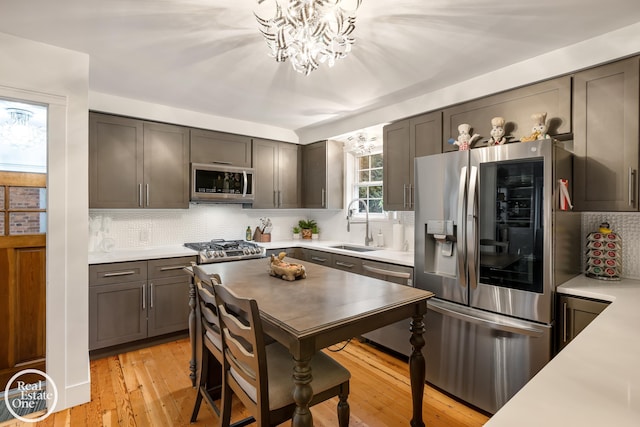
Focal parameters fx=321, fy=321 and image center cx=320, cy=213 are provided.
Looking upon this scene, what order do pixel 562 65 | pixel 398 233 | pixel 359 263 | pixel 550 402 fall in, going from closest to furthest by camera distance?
pixel 550 402, pixel 562 65, pixel 359 263, pixel 398 233

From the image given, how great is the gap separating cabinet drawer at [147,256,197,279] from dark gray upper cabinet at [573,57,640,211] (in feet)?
10.8

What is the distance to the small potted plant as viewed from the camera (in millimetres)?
4578

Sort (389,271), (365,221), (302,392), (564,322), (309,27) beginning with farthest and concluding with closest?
(365,221)
(389,271)
(564,322)
(309,27)
(302,392)

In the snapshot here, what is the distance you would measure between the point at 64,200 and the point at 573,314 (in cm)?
326

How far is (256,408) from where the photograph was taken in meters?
1.38

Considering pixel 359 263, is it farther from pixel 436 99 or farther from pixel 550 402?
pixel 550 402

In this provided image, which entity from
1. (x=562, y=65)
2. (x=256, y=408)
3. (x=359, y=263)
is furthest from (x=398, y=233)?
(x=256, y=408)

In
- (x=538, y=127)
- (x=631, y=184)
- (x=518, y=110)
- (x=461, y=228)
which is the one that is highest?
(x=518, y=110)

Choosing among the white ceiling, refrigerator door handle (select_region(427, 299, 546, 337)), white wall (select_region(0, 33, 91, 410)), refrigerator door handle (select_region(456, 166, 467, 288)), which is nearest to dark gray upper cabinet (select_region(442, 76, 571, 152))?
the white ceiling

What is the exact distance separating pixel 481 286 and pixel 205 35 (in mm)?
2385

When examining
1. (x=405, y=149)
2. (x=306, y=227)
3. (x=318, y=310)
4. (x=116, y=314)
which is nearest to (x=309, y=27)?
(x=318, y=310)

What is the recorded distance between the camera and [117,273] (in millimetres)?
2871

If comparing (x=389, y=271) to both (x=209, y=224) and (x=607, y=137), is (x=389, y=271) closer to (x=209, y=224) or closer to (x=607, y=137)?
(x=607, y=137)

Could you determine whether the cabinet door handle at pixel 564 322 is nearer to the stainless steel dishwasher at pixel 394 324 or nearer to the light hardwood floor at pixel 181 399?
the light hardwood floor at pixel 181 399
